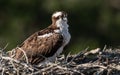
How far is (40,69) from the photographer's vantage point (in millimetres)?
9531

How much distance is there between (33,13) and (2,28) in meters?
1.70

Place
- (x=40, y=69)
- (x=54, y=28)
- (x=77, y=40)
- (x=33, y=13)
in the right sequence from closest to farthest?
(x=40, y=69), (x=54, y=28), (x=77, y=40), (x=33, y=13)

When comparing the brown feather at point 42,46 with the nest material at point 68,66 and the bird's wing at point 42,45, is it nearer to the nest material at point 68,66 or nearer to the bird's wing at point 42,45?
the bird's wing at point 42,45

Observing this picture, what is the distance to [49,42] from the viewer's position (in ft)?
35.5

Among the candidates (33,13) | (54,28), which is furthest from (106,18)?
(54,28)

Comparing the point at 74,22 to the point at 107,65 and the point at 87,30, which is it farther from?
the point at 107,65

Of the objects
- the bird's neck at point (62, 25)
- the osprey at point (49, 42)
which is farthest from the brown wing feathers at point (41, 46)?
the bird's neck at point (62, 25)

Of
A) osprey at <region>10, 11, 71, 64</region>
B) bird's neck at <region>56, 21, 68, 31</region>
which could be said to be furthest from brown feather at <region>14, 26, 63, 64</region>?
bird's neck at <region>56, 21, 68, 31</region>

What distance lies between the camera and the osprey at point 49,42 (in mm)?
10625

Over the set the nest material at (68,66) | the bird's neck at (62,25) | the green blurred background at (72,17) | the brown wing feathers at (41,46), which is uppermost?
the green blurred background at (72,17)

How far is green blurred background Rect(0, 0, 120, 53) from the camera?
91.0ft

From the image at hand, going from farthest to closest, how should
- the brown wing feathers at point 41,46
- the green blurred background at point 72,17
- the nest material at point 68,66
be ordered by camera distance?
the green blurred background at point 72,17, the brown wing feathers at point 41,46, the nest material at point 68,66

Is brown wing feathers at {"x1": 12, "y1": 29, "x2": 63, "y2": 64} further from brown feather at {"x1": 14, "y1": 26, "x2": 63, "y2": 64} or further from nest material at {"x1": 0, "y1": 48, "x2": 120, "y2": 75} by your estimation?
nest material at {"x1": 0, "y1": 48, "x2": 120, "y2": 75}

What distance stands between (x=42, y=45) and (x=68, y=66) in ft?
3.80
